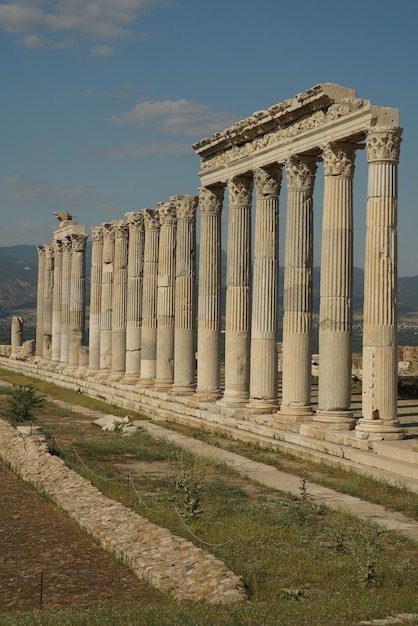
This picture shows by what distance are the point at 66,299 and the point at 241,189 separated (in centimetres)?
2682

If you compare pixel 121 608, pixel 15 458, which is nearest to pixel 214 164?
pixel 15 458

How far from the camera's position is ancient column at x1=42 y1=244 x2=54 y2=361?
65.9m

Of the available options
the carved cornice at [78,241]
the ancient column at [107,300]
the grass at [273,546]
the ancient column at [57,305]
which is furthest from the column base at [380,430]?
the ancient column at [57,305]

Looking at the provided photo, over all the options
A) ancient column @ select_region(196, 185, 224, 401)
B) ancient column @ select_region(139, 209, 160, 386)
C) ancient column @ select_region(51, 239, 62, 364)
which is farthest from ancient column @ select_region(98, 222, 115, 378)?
ancient column @ select_region(196, 185, 224, 401)

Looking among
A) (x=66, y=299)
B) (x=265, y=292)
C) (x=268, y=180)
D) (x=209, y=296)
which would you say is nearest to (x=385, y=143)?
(x=268, y=180)

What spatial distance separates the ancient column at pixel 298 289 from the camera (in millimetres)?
30344

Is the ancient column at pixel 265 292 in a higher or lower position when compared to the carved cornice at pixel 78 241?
lower

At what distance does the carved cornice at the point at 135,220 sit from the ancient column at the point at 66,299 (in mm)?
11985

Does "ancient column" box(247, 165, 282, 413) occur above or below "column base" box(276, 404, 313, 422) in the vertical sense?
above

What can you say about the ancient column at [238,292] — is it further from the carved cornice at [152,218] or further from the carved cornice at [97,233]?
the carved cornice at [97,233]

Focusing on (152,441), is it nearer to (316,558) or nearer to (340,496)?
(340,496)

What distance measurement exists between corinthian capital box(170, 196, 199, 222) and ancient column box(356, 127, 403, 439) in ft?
52.6

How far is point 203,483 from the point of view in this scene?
2248 cm

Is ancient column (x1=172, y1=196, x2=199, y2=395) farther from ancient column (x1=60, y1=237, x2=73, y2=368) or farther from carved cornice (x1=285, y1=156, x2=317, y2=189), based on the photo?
ancient column (x1=60, y1=237, x2=73, y2=368)
